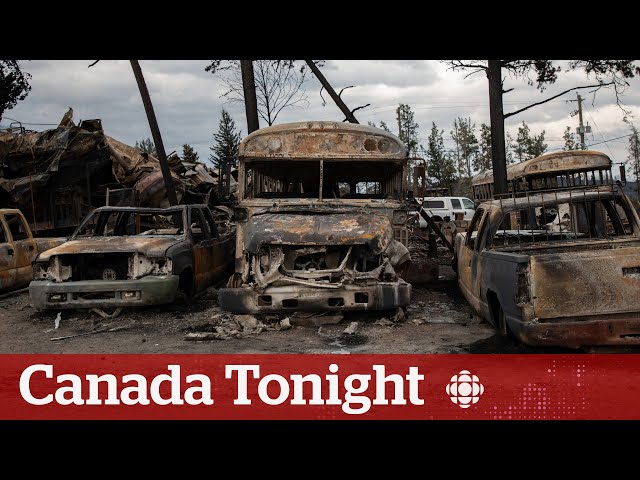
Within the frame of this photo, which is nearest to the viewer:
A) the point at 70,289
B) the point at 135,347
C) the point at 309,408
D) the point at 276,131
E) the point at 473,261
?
the point at 309,408

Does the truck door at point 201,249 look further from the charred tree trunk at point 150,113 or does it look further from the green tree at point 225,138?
the green tree at point 225,138

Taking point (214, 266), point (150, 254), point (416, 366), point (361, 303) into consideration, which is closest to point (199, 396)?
point (416, 366)

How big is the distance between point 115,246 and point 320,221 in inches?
109

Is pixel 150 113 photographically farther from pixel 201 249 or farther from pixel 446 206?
pixel 446 206

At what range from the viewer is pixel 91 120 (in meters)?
16.4

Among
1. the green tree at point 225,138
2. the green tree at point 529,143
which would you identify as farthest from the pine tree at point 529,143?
the green tree at point 225,138

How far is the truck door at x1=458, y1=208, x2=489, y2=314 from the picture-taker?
7152 millimetres

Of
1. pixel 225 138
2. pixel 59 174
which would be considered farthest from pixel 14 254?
pixel 225 138

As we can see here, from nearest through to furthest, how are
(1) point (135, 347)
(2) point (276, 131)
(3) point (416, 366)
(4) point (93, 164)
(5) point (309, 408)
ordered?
(5) point (309, 408)
(3) point (416, 366)
(1) point (135, 347)
(2) point (276, 131)
(4) point (93, 164)

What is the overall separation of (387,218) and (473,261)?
1.24 meters

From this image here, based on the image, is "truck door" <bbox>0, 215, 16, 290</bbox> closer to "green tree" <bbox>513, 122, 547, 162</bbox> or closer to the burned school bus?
the burned school bus

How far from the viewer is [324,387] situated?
199 inches

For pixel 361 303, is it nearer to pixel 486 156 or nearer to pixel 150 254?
pixel 150 254

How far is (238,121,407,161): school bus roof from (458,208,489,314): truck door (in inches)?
57.3
